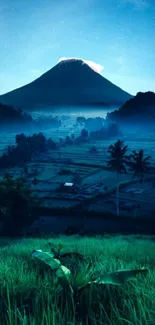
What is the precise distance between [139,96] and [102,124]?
77.3 feet

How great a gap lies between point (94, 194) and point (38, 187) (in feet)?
32.3

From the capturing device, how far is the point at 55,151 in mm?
65500

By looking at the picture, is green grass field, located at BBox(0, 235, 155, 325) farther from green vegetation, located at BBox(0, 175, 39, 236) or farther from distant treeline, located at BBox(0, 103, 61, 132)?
distant treeline, located at BBox(0, 103, 61, 132)

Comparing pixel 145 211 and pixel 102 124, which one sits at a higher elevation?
pixel 102 124

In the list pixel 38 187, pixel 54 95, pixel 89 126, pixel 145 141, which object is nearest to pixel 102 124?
pixel 89 126

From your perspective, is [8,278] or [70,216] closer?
[8,278]

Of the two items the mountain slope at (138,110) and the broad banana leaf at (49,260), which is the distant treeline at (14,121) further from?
the broad banana leaf at (49,260)

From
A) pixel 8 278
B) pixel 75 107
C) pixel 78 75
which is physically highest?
pixel 78 75

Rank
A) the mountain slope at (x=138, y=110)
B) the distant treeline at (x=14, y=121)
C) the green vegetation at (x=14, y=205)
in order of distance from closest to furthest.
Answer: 1. the green vegetation at (x=14, y=205)
2. the distant treeline at (x=14, y=121)
3. the mountain slope at (x=138, y=110)

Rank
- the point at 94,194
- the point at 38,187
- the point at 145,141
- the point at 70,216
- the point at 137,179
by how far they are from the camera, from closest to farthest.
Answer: the point at 70,216 < the point at 94,194 < the point at 38,187 < the point at 137,179 < the point at 145,141

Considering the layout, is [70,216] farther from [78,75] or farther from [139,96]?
[78,75]

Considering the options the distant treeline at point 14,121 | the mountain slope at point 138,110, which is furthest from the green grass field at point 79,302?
the mountain slope at point 138,110

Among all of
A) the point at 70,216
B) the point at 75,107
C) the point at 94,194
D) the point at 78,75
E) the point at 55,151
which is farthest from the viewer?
the point at 78,75

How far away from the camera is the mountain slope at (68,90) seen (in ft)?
378
